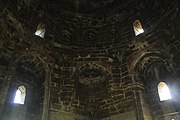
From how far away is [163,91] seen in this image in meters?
8.55

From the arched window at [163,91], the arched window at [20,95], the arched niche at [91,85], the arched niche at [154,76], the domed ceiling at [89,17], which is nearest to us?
the arched niche at [154,76]

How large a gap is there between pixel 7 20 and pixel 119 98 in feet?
18.2

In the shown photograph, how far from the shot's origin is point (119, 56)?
9.95 metres

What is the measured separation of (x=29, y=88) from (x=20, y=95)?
1.63 feet

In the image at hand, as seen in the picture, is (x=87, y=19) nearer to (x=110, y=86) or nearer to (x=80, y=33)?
(x=80, y=33)

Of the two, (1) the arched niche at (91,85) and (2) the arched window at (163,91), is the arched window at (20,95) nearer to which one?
(1) the arched niche at (91,85)

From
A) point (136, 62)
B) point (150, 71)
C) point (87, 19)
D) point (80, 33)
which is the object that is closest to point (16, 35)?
point (80, 33)

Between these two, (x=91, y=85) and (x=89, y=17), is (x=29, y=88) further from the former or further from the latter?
(x=89, y=17)

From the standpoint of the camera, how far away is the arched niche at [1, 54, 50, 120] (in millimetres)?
8008

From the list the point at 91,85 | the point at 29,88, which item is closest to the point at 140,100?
the point at 91,85

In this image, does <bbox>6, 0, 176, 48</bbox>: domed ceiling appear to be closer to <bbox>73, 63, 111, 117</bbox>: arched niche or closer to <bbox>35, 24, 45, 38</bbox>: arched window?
<bbox>35, 24, 45, 38</bbox>: arched window

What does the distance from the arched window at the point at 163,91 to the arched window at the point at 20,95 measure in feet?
18.1

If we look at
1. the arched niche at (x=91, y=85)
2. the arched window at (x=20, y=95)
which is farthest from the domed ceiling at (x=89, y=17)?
the arched window at (x=20, y=95)

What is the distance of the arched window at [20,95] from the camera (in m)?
8.45
